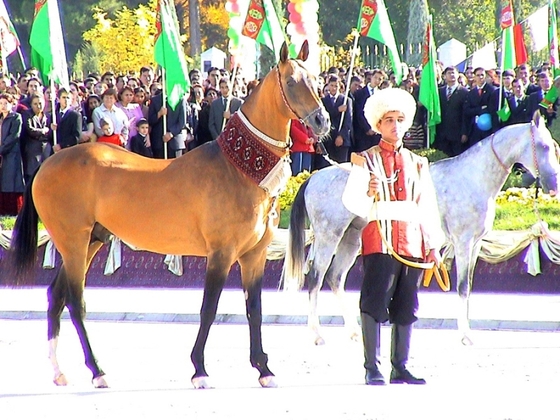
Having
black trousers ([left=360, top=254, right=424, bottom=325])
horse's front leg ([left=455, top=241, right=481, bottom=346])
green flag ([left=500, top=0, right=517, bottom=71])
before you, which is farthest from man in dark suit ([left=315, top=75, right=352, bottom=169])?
black trousers ([left=360, top=254, right=424, bottom=325])

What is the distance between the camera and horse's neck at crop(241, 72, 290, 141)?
28.8 feet

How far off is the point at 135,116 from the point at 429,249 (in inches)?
463

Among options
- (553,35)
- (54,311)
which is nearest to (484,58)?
(553,35)

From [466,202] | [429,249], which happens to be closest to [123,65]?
[466,202]

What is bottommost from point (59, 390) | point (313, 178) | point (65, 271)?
point (59, 390)

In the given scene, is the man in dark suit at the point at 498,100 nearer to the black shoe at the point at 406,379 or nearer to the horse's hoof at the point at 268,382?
the black shoe at the point at 406,379

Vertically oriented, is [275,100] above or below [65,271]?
above

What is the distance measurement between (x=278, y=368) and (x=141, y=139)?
10137mm

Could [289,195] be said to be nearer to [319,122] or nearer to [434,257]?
[434,257]

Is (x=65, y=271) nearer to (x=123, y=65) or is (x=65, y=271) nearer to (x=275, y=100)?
(x=275, y=100)

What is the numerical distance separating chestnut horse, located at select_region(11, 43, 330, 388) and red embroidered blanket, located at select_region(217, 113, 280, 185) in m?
0.04

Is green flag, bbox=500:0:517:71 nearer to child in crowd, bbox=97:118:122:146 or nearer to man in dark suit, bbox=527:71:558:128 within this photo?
man in dark suit, bbox=527:71:558:128

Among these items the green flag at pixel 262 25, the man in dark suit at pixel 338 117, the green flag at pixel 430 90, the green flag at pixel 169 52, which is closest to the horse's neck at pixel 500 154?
the green flag at pixel 169 52

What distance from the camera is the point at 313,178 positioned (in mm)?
12531
